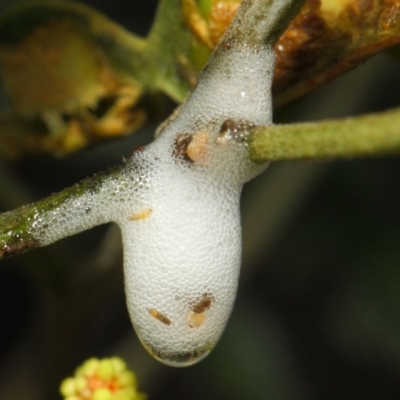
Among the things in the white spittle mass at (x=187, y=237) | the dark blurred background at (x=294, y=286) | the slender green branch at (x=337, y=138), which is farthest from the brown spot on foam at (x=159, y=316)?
the dark blurred background at (x=294, y=286)

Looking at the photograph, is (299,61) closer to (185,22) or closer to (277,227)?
(185,22)

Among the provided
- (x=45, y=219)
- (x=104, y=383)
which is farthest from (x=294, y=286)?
(x=45, y=219)

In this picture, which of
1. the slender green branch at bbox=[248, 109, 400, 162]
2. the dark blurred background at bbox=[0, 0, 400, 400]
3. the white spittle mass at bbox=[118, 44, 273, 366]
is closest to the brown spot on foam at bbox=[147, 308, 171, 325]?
the white spittle mass at bbox=[118, 44, 273, 366]

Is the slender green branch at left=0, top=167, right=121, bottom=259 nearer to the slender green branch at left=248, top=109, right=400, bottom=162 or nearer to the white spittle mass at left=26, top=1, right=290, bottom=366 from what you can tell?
the white spittle mass at left=26, top=1, right=290, bottom=366

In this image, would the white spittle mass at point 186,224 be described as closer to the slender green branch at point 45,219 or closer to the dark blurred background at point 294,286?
the slender green branch at point 45,219

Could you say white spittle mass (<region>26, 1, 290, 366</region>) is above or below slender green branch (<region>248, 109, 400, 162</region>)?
above

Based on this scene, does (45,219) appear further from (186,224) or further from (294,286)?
(294,286)

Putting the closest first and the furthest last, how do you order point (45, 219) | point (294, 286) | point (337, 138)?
point (337, 138)
point (45, 219)
point (294, 286)
